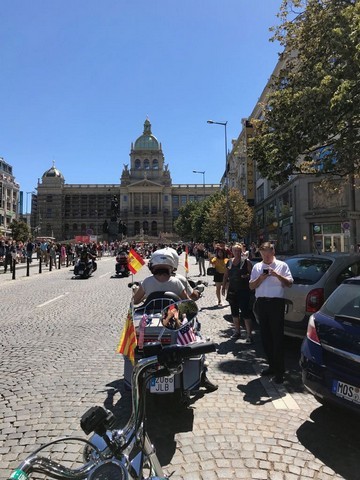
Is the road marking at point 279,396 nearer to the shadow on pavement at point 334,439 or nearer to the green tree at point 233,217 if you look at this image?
the shadow on pavement at point 334,439

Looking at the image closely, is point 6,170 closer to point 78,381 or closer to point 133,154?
point 133,154

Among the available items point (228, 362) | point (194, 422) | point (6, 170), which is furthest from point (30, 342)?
point (6, 170)

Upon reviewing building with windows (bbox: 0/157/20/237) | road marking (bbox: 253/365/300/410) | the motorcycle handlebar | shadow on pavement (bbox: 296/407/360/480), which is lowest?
shadow on pavement (bbox: 296/407/360/480)

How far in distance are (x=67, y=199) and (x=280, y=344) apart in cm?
15717

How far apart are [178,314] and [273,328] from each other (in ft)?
5.85

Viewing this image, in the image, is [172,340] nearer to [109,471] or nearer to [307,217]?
[109,471]

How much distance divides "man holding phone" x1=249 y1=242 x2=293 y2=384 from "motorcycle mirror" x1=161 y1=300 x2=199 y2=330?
1.48 m

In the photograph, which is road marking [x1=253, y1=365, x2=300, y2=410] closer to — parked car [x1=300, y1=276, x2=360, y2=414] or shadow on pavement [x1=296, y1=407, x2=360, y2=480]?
shadow on pavement [x1=296, y1=407, x2=360, y2=480]

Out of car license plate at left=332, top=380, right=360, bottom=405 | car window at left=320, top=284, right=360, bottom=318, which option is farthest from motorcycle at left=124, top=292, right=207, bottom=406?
car window at left=320, top=284, right=360, bottom=318

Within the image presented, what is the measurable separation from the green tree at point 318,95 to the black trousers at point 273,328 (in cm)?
489

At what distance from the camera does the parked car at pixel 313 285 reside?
21.9 ft

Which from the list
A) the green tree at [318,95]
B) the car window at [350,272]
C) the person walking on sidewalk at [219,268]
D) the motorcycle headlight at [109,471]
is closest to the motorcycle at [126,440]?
the motorcycle headlight at [109,471]

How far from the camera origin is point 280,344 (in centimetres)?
569

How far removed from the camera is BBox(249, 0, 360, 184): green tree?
30.6ft
